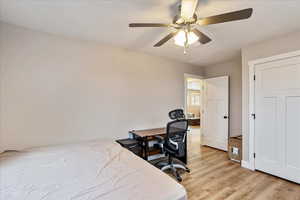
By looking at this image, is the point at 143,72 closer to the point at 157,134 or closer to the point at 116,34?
the point at 116,34

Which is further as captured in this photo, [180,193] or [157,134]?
[157,134]

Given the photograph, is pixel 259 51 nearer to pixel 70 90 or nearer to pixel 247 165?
pixel 247 165

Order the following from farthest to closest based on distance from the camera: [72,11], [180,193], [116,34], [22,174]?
[116,34] < [72,11] < [22,174] < [180,193]

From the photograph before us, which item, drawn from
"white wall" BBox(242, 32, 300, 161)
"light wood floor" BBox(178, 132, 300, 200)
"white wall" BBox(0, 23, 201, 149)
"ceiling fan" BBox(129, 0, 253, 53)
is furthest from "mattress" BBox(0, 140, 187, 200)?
"white wall" BBox(242, 32, 300, 161)

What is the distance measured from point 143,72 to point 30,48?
6.48ft

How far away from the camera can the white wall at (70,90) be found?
2074 mm

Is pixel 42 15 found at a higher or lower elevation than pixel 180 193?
higher

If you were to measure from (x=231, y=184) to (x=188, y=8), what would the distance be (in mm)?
2534

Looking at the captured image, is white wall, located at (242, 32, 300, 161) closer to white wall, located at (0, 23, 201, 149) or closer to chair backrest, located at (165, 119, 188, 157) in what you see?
chair backrest, located at (165, 119, 188, 157)

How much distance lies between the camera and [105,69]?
2.77 meters

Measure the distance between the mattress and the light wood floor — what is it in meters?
1.10

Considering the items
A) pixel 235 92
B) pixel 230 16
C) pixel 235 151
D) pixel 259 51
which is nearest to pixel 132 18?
pixel 230 16

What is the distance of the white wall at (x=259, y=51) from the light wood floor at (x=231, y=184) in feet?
1.47

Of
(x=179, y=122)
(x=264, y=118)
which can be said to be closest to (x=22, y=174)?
(x=179, y=122)
